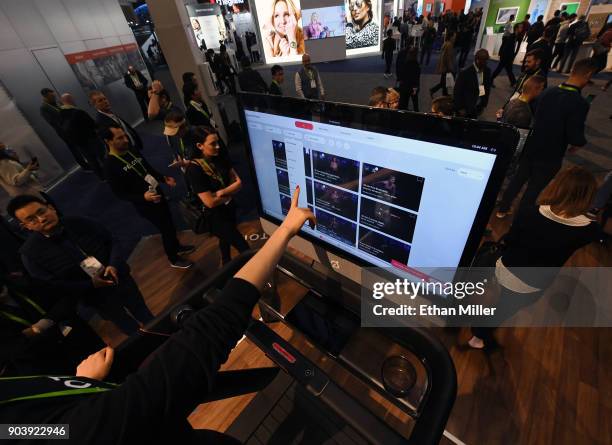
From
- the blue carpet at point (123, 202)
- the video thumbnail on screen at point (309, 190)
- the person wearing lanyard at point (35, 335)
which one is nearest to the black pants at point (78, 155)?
the blue carpet at point (123, 202)

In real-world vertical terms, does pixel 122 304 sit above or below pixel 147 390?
below

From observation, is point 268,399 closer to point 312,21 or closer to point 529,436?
point 529,436

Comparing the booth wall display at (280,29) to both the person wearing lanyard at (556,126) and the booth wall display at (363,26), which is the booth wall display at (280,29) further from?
the person wearing lanyard at (556,126)

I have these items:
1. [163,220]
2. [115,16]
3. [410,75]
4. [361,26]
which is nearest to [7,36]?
[115,16]

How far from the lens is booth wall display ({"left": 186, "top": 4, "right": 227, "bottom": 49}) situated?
433 inches

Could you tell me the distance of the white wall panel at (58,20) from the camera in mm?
5363

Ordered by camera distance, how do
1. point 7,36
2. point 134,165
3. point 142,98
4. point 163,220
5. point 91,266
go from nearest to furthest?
1. point 91,266
2. point 134,165
3. point 163,220
4. point 7,36
5. point 142,98

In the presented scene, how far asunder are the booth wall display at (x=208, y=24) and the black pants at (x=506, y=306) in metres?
13.4

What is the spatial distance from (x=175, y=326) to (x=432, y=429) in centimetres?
83

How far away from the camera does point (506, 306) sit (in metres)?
1.79

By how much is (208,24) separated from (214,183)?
41.2 feet

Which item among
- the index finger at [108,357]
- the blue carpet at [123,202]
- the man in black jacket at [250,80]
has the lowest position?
the blue carpet at [123,202]

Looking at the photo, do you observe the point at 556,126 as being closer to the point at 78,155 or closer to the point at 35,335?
the point at 35,335

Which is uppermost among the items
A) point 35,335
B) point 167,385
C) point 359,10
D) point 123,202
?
point 359,10
